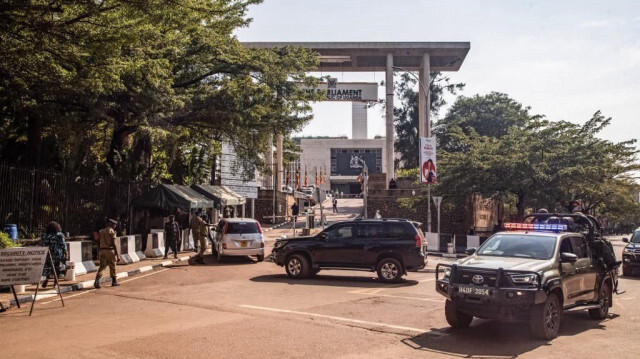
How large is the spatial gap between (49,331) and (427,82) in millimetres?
39334

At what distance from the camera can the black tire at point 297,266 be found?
16641 mm

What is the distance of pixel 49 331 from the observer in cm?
935

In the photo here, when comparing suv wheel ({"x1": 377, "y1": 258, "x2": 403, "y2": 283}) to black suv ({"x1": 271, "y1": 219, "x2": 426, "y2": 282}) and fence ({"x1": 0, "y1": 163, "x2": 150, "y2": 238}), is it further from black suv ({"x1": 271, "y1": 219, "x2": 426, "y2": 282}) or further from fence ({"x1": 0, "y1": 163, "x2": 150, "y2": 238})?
fence ({"x1": 0, "y1": 163, "x2": 150, "y2": 238})

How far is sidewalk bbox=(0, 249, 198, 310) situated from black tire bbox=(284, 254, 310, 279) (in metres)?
4.82

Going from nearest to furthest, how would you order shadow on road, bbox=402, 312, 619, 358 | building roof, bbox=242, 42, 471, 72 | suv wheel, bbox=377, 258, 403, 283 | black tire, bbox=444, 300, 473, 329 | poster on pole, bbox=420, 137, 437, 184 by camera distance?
1. shadow on road, bbox=402, 312, 619, 358
2. black tire, bbox=444, 300, 473, 329
3. suv wheel, bbox=377, 258, 403, 283
4. poster on pole, bbox=420, 137, 437, 184
5. building roof, bbox=242, 42, 471, 72

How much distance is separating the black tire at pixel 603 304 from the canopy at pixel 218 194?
19647 millimetres

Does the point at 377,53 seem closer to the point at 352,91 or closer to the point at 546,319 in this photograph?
the point at 352,91

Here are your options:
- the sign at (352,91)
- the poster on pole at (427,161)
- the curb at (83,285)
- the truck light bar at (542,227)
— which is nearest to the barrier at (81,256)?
the curb at (83,285)

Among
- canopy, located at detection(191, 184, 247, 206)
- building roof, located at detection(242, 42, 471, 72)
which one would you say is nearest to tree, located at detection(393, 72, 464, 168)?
building roof, located at detection(242, 42, 471, 72)

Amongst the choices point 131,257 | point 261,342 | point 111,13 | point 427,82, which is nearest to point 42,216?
point 131,257

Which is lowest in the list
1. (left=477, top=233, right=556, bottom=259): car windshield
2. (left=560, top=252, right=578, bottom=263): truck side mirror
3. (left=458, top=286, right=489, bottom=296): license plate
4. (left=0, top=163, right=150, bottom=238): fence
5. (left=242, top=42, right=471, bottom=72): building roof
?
(left=458, top=286, right=489, bottom=296): license plate

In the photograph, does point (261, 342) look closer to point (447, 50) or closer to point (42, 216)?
point (42, 216)

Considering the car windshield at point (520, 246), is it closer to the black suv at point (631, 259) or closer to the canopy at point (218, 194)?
the black suv at point (631, 259)

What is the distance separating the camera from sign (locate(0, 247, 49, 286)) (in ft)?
36.4
